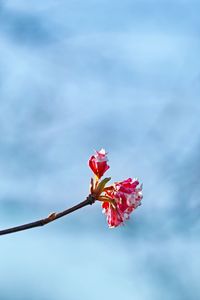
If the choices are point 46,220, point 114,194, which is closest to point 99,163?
point 114,194

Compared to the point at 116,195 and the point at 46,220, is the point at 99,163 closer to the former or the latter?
the point at 116,195

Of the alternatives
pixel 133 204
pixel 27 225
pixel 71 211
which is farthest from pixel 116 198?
pixel 27 225

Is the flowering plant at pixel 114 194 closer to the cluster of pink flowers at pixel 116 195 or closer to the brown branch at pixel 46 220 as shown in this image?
the cluster of pink flowers at pixel 116 195

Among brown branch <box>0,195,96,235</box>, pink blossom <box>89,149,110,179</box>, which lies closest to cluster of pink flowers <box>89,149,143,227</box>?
pink blossom <box>89,149,110,179</box>

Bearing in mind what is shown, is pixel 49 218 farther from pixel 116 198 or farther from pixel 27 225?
pixel 116 198

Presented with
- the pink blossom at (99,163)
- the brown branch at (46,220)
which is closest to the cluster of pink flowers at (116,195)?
the pink blossom at (99,163)

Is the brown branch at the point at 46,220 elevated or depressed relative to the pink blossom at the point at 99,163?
depressed

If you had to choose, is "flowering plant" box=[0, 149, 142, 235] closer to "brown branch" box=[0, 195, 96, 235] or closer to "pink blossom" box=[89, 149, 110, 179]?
"pink blossom" box=[89, 149, 110, 179]
